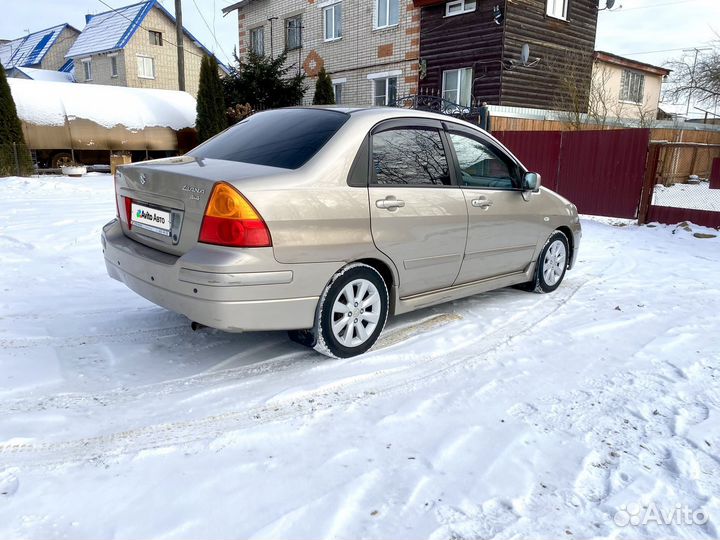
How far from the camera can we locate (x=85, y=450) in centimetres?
247

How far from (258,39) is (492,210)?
23.7 metres

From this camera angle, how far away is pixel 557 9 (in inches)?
684

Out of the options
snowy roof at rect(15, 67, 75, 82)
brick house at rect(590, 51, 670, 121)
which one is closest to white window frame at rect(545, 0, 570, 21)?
brick house at rect(590, 51, 670, 121)

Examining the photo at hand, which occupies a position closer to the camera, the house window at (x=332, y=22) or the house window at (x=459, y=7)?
the house window at (x=459, y=7)

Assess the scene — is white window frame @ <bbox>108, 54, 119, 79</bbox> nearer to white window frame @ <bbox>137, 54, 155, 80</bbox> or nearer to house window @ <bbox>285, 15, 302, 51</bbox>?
white window frame @ <bbox>137, 54, 155, 80</bbox>

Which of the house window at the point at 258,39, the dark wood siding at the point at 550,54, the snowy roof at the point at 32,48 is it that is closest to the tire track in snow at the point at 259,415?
the dark wood siding at the point at 550,54

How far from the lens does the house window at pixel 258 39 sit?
24562mm

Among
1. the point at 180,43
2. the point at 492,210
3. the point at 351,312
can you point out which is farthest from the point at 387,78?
the point at 351,312

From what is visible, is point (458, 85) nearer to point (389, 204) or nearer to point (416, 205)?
point (416, 205)

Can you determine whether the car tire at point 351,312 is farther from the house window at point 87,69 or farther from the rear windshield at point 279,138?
the house window at point 87,69

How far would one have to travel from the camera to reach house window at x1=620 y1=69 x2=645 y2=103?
2117 cm

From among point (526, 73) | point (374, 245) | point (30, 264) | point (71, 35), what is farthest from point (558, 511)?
point (71, 35)

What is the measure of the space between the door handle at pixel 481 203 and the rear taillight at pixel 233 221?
1.88 metres

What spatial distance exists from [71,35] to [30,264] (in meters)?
42.6
